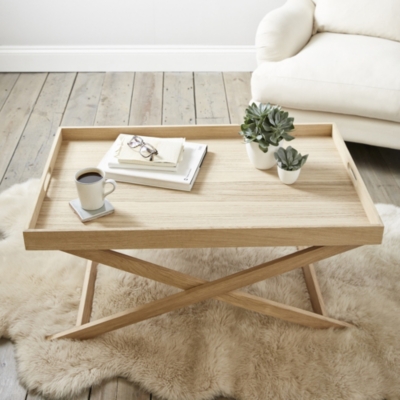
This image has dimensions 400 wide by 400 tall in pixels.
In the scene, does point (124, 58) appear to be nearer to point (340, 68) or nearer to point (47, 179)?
point (340, 68)

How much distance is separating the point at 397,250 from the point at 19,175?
154cm

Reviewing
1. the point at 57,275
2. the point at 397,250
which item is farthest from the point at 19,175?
the point at 397,250

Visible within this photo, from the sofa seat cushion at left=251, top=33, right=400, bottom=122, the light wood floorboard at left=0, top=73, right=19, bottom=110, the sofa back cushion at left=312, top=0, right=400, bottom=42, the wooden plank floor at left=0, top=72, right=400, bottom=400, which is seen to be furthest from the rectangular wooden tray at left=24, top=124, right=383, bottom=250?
the light wood floorboard at left=0, top=73, right=19, bottom=110

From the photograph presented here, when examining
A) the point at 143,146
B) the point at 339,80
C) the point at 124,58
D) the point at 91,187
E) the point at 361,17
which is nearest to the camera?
the point at 91,187

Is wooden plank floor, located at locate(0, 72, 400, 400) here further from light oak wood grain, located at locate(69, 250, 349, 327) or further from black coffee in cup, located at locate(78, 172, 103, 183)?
black coffee in cup, located at locate(78, 172, 103, 183)

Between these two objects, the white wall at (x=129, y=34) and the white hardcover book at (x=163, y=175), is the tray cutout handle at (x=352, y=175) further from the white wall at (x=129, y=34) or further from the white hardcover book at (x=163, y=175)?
the white wall at (x=129, y=34)

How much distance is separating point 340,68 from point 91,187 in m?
1.31

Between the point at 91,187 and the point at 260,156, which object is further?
the point at 260,156

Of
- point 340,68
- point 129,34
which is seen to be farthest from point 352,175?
point 129,34

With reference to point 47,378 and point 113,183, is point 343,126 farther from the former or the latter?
point 47,378

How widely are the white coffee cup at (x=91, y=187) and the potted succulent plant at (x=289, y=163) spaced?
0.45 metres

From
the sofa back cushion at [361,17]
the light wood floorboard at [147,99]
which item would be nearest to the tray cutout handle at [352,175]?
the sofa back cushion at [361,17]

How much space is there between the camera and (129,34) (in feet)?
10.3

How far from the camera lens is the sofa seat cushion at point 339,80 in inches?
81.8
